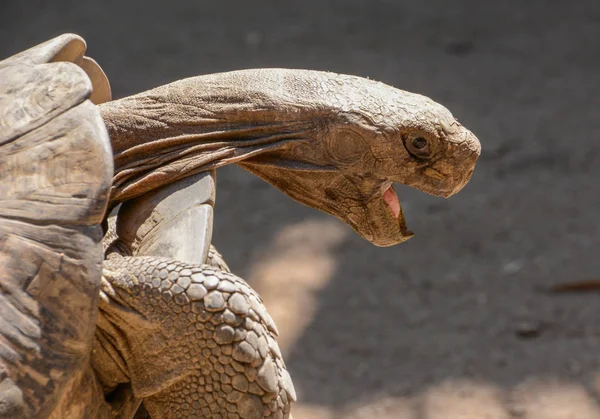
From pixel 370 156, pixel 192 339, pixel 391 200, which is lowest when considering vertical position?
pixel 192 339

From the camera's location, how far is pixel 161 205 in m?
2.21

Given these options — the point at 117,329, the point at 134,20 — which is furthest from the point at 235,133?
the point at 134,20

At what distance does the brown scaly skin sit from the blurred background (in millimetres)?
1862

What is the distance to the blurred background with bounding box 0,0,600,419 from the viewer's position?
420 centimetres

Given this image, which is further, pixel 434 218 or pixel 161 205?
pixel 434 218

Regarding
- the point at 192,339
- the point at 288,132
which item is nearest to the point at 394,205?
the point at 288,132

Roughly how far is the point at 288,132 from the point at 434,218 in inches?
133

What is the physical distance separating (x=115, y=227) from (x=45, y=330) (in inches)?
20.5

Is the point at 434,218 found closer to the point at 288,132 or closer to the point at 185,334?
the point at 288,132

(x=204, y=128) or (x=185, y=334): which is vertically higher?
(x=204, y=128)

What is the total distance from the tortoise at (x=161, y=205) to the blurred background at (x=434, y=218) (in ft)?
6.16

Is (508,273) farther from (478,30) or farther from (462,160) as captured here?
(478,30)

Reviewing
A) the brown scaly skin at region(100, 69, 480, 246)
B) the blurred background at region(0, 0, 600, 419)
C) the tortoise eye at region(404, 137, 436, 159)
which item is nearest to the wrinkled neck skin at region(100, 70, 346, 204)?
the brown scaly skin at region(100, 69, 480, 246)

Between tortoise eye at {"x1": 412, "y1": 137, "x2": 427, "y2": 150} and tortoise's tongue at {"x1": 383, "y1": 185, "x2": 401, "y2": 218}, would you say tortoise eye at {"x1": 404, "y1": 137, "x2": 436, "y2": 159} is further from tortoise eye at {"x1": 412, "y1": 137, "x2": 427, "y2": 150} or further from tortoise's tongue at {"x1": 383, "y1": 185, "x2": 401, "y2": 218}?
tortoise's tongue at {"x1": 383, "y1": 185, "x2": 401, "y2": 218}
